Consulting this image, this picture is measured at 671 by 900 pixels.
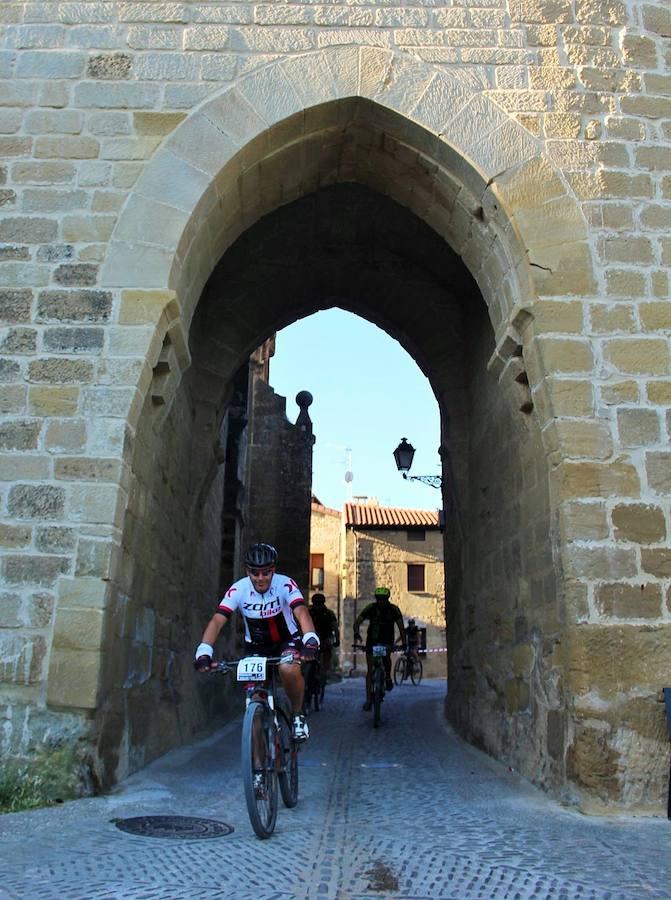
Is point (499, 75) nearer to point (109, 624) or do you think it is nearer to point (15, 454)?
point (15, 454)

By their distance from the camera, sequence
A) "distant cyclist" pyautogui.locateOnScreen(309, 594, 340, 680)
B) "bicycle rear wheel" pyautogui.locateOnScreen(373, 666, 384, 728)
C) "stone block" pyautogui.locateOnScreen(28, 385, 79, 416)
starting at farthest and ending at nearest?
"distant cyclist" pyautogui.locateOnScreen(309, 594, 340, 680) < "bicycle rear wheel" pyautogui.locateOnScreen(373, 666, 384, 728) < "stone block" pyautogui.locateOnScreen(28, 385, 79, 416)

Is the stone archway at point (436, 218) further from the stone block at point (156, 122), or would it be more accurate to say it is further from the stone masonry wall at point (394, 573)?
the stone masonry wall at point (394, 573)

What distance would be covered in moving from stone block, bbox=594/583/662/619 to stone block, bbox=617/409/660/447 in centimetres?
83

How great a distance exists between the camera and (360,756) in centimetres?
621

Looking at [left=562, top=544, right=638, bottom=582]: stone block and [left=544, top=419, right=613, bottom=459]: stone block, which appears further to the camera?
[left=544, top=419, right=613, bottom=459]: stone block

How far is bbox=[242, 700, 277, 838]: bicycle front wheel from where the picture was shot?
3377 mm

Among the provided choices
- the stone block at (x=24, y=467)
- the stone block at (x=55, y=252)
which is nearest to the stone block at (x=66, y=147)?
the stone block at (x=55, y=252)

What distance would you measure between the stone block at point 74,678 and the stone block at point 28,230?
250 cm

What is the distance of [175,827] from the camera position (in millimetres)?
3670

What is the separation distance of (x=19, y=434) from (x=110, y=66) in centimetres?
259

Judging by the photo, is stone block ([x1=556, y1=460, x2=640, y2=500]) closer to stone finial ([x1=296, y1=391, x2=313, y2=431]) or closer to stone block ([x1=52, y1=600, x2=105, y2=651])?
stone block ([x1=52, y1=600, x2=105, y2=651])

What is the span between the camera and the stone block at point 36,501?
14.9ft

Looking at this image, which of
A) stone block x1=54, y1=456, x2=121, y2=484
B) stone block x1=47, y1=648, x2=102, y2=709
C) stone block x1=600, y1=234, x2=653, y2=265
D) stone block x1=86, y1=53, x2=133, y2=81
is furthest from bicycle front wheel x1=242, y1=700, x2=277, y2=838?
stone block x1=86, y1=53, x2=133, y2=81

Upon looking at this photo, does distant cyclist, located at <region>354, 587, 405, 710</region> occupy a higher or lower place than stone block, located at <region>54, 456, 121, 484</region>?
lower
